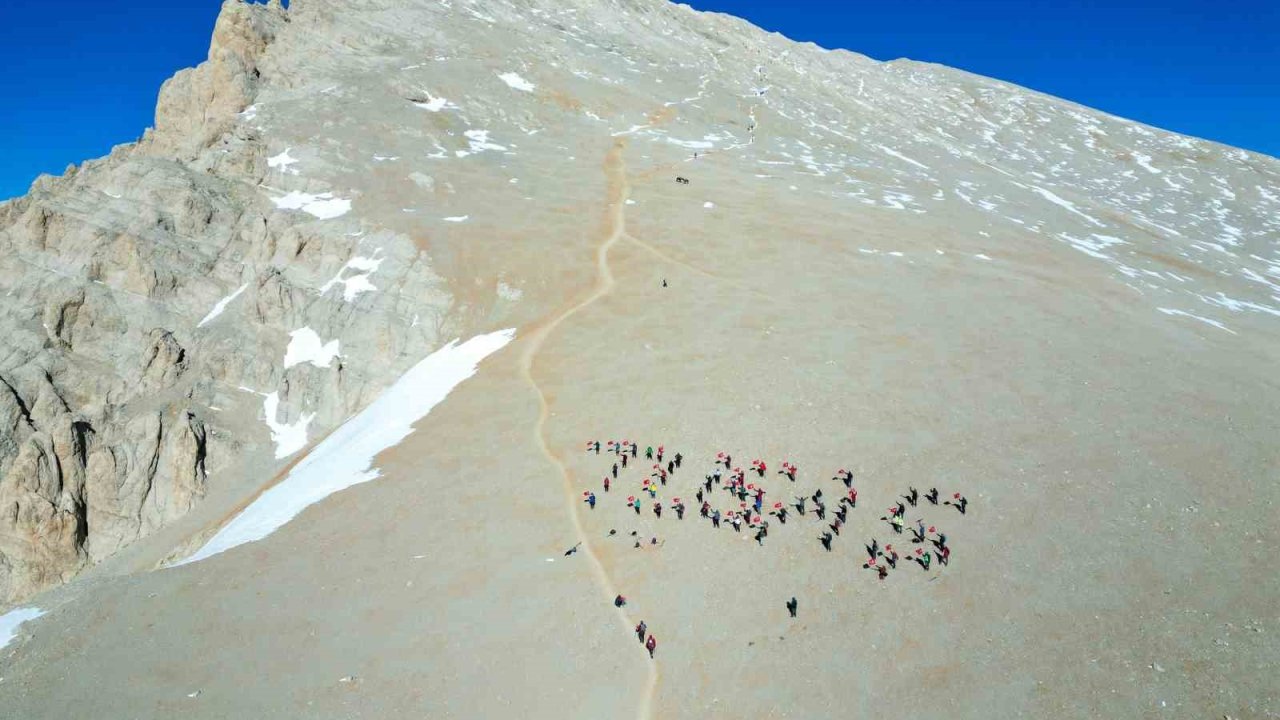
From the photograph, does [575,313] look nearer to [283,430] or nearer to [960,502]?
[283,430]

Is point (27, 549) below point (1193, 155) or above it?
below

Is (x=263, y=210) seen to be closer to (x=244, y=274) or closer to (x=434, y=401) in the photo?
(x=244, y=274)

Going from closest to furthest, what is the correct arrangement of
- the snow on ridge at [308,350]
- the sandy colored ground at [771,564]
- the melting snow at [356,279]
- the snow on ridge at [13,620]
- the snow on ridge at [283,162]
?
the sandy colored ground at [771,564], the snow on ridge at [13,620], the snow on ridge at [308,350], the melting snow at [356,279], the snow on ridge at [283,162]

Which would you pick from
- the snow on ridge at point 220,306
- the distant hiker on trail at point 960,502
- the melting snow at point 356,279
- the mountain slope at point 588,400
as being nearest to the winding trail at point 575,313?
the mountain slope at point 588,400

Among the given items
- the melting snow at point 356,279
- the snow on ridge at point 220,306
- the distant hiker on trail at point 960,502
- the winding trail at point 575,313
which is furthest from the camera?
the melting snow at point 356,279

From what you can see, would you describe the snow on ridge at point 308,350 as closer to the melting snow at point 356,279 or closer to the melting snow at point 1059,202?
the melting snow at point 356,279

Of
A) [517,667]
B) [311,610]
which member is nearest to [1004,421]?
[517,667]

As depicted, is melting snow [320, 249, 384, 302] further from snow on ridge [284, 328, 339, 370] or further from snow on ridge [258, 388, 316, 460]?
snow on ridge [258, 388, 316, 460]
